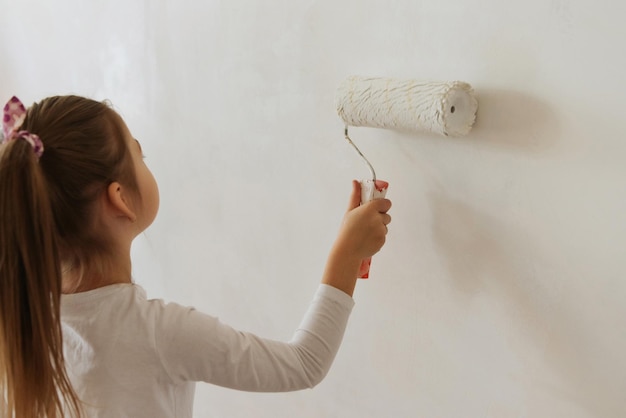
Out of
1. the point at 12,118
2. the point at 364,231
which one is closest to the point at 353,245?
the point at 364,231

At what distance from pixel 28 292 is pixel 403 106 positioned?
44 centimetres

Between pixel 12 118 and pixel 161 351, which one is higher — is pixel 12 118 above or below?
above

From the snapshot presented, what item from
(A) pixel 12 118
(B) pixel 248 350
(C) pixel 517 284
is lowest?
(B) pixel 248 350

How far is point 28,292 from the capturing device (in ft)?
2.13

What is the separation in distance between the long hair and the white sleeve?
4.5 inches

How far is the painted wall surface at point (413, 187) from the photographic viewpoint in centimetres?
60

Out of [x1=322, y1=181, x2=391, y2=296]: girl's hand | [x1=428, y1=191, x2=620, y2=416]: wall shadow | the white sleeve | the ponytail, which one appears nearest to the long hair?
the ponytail

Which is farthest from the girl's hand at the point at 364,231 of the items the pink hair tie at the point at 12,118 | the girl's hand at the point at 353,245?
the pink hair tie at the point at 12,118

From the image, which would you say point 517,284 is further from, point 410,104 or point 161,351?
point 161,351

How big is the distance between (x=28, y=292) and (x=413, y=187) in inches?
17.4

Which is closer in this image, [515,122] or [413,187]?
[515,122]

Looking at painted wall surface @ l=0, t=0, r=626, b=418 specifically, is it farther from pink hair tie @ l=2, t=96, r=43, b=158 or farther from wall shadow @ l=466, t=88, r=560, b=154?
pink hair tie @ l=2, t=96, r=43, b=158

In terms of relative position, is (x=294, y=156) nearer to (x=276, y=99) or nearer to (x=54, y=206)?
(x=276, y=99)

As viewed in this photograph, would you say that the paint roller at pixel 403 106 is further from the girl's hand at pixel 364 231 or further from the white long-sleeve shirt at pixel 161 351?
the white long-sleeve shirt at pixel 161 351
